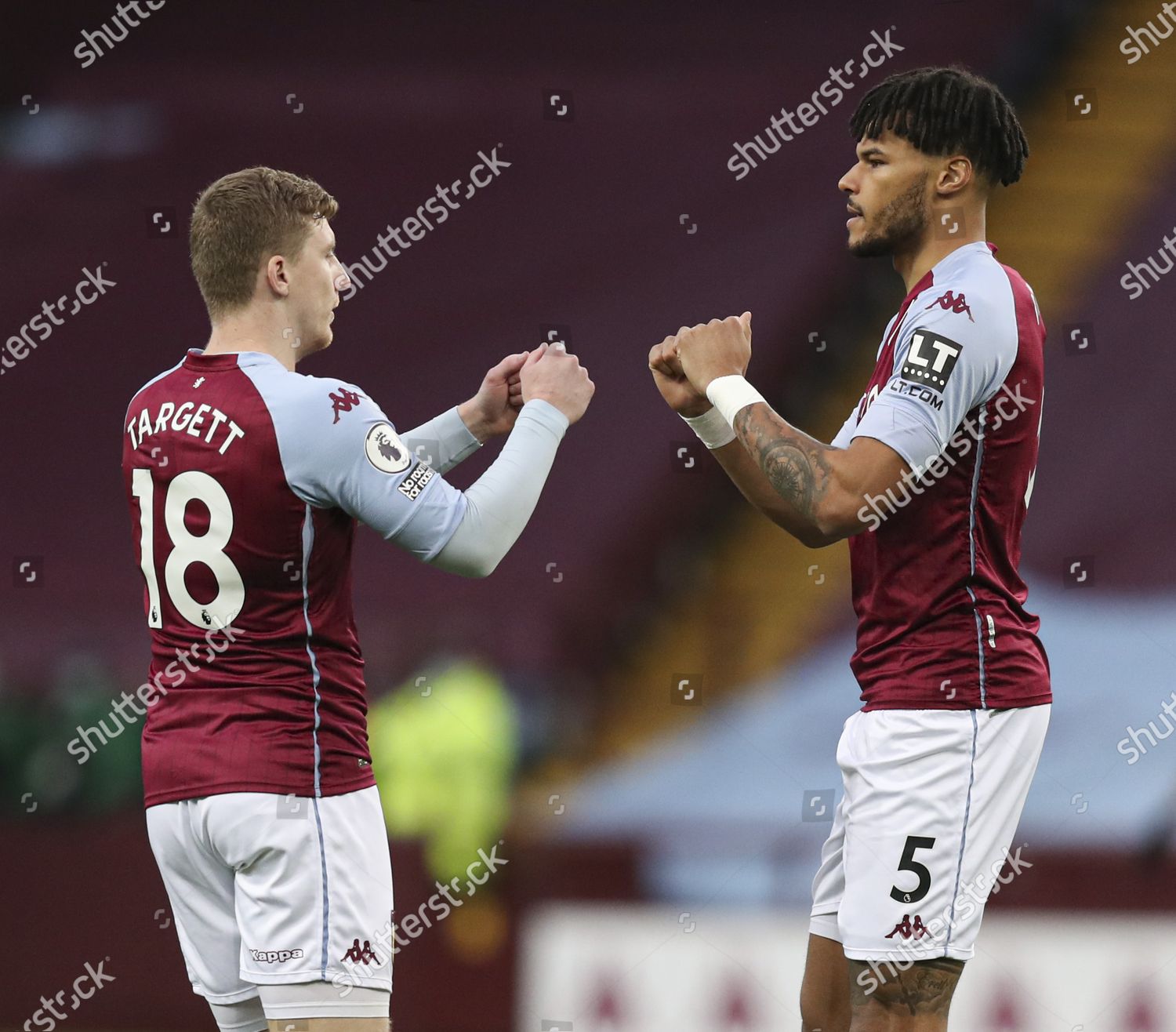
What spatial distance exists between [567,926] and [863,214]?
3340mm

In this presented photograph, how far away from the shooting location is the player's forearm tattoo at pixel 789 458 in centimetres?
253

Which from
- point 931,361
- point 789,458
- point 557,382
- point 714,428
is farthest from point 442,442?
point 931,361

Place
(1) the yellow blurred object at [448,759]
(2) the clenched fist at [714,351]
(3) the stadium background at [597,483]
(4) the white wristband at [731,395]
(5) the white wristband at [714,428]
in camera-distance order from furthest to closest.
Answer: (1) the yellow blurred object at [448,759]
(3) the stadium background at [597,483]
(5) the white wristband at [714,428]
(2) the clenched fist at [714,351]
(4) the white wristband at [731,395]

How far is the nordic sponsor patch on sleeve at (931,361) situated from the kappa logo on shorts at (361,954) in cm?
132

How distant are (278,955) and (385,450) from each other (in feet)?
2.74

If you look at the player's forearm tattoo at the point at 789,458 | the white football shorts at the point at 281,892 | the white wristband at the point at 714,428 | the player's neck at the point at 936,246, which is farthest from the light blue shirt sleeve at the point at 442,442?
the player's neck at the point at 936,246

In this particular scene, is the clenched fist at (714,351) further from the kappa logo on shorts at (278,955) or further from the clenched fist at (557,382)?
the kappa logo on shorts at (278,955)

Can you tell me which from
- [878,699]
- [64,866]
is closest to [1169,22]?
[878,699]

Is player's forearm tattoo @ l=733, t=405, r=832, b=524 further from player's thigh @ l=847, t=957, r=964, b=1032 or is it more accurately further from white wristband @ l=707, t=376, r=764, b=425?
player's thigh @ l=847, t=957, r=964, b=1032

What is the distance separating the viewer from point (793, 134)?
18.4 feet

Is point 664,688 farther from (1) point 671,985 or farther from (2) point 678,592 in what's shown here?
(1) point 671,985

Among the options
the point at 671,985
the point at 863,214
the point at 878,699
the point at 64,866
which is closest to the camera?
the point at 878,699

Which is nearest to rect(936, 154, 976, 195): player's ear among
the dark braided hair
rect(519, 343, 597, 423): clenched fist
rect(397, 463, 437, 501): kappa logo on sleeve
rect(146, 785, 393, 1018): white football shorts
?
the dark braided hair

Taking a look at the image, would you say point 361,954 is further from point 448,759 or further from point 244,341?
point 448,759
